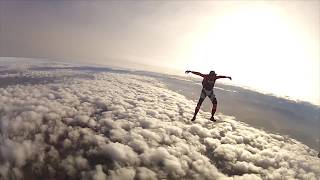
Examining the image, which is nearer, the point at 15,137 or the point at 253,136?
the point at 15,137

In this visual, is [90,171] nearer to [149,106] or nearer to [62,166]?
[62,166]

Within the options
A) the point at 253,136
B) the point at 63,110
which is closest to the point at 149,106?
the point at 63,110

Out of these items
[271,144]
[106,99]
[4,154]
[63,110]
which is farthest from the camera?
[106,99]

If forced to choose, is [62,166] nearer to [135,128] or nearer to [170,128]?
[135,128]

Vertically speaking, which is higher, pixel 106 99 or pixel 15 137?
pixel 106 99

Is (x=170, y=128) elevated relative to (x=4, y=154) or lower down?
elevated

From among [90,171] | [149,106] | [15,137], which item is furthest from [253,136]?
[15,137]

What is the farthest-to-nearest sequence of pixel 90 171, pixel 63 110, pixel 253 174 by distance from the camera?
pixel 63 110 → pixel 90 171 → pixel 253 174

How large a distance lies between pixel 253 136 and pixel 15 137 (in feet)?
99.4

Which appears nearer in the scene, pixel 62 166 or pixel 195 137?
pixel 62 166

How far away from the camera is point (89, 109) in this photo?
45.6 m

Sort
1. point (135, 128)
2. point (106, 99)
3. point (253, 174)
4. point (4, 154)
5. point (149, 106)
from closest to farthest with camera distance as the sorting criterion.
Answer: point (253, 174) → point (4, 154) → point (135, 128) → point (149, 106) → point (106, 99)

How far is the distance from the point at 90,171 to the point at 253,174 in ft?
51.1

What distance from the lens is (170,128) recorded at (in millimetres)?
34406
